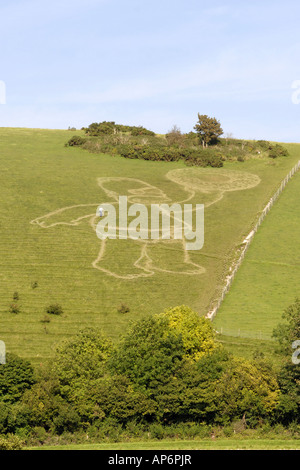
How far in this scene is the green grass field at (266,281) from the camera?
77.4m

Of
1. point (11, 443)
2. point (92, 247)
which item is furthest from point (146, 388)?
point (92, 247)

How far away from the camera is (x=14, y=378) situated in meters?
58.6

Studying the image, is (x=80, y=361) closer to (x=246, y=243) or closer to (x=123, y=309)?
(x=123, y=309)

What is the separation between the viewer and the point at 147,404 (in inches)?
2237

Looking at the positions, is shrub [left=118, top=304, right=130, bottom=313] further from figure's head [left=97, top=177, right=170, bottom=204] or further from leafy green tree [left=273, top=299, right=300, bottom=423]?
figure's head [left=97, top=177, right=170, bottom=204]

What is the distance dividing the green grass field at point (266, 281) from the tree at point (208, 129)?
4291cm

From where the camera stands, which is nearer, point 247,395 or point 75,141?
point 247,395

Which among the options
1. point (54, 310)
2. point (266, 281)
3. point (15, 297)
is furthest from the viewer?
point (266, 281)

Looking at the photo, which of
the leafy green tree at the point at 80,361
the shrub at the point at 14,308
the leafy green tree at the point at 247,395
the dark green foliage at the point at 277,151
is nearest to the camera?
the leafy green tree at the point at 247,395

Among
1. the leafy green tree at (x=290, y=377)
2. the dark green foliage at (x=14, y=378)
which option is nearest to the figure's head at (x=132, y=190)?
Answer: the leafy green tree at (x=290, y=377)

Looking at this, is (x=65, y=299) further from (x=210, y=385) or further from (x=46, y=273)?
(x=210, y=385)

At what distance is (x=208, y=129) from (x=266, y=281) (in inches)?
2838

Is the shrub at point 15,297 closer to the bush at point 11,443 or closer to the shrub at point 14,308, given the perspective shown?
the shrub at point 14,308

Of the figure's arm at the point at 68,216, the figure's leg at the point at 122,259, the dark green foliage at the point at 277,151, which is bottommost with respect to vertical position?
the figure's leg at the point at 122,259
